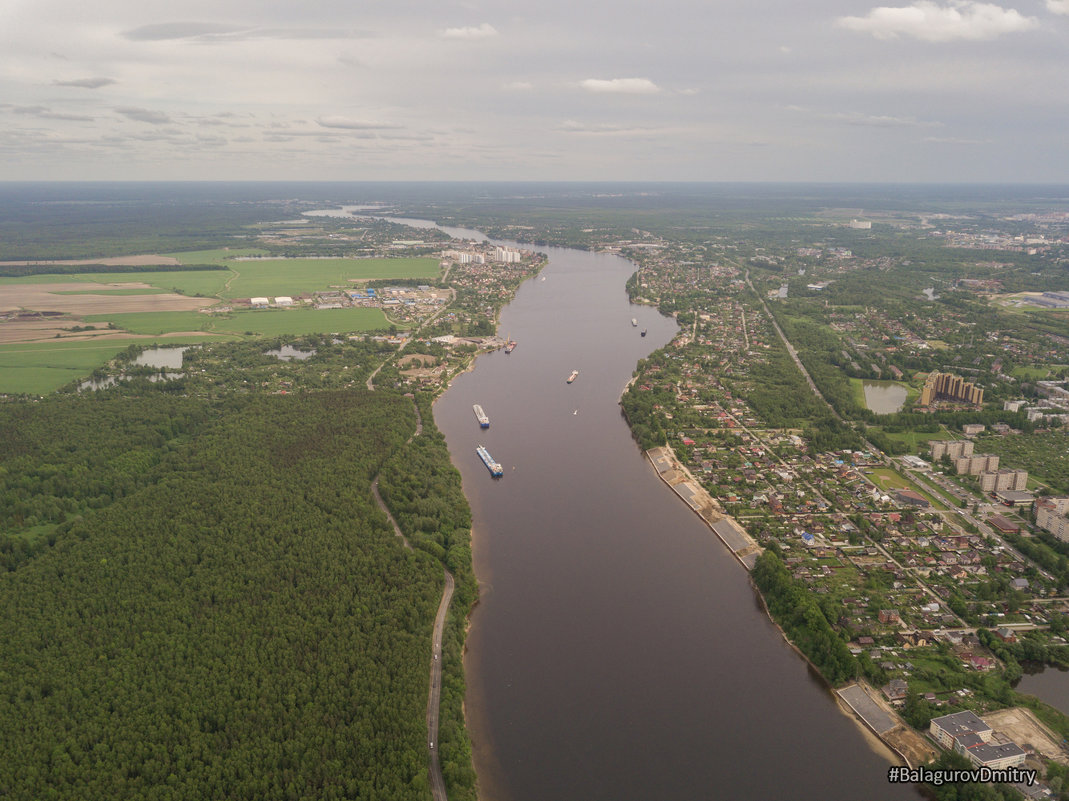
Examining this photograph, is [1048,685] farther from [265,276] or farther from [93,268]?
[93,268]

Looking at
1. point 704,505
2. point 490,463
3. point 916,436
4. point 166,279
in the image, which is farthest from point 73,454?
point 166,279

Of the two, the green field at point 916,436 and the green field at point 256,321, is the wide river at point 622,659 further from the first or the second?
the green field at point 256,321

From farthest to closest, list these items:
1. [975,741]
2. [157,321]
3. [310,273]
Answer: [310,273] < [157,321] < [975,741]

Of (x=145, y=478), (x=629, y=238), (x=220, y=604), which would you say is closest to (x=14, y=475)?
(x=145, y=478)

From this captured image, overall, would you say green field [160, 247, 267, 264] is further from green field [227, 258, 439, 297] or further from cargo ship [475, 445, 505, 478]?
cargo ship [475, 445, 505, 478]

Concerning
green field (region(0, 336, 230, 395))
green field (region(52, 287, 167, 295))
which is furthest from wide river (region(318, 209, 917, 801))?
green field (region(52, 287, 167, 295))
